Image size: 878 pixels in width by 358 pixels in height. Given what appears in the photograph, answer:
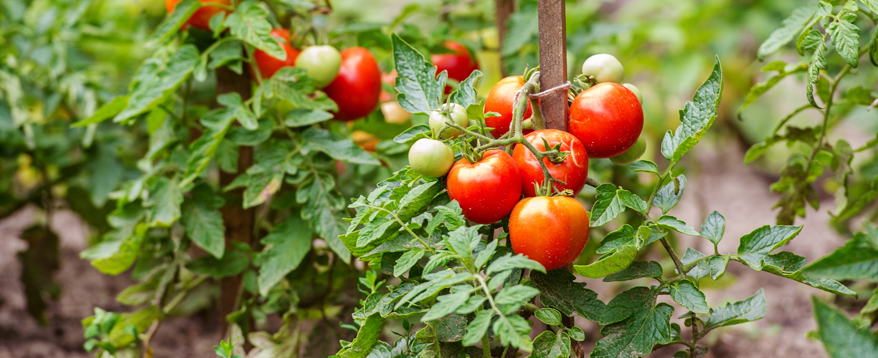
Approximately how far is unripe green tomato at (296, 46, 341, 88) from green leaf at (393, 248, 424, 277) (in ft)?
1.61

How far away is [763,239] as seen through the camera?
0.64 metres

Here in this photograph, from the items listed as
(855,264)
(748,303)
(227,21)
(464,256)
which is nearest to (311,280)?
(227,21)

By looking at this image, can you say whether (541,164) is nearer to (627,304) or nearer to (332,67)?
(627,304)

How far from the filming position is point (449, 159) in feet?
2.09

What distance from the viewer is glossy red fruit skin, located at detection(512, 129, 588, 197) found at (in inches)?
25.1

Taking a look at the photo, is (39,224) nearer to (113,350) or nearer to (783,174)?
(113,350)

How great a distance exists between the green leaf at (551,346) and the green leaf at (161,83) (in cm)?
70

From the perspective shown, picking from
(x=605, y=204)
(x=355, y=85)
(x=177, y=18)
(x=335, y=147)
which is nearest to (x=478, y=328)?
(x=605, y=204)

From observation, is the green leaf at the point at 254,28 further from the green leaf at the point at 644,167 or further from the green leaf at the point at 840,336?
the green leaf at the point at 840,336

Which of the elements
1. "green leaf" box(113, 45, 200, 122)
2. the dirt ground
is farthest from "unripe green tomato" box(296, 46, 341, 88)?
the dirt ground

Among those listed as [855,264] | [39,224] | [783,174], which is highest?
[855,264]

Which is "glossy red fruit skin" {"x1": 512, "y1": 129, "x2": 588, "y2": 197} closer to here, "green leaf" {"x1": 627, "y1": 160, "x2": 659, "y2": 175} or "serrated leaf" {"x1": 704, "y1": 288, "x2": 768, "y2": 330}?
"green leaf" {"x1": 627, "y1": 160, "x2": 659, "y2": 175}

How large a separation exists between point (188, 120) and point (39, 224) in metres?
0.67

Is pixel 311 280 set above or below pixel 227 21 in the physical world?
below
